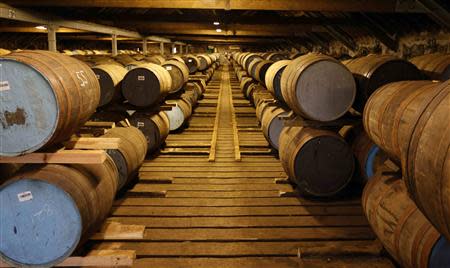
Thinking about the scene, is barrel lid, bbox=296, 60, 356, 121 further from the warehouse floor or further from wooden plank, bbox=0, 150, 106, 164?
wooden plank, bbox=0, 150, 106, 164

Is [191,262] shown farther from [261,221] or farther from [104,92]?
[104,92]

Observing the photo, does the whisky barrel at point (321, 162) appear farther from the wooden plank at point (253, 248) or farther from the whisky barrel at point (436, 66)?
the whisky barrel at point (436, 66)

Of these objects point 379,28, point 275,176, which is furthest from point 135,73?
point 379,28

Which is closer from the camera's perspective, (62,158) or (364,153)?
(62,158)

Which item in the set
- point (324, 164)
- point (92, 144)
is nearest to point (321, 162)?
point (324, 164)

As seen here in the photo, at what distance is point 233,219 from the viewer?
4.83 meters

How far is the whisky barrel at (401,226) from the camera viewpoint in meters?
2.75

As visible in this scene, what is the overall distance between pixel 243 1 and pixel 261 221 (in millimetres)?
4231

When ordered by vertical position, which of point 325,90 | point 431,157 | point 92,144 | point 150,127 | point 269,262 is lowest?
point 269,262

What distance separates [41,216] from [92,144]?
748mm

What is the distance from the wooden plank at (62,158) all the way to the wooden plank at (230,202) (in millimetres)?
2075

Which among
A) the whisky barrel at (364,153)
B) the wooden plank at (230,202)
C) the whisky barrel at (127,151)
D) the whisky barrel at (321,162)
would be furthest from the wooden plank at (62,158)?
the whisky barrel at (364,153)

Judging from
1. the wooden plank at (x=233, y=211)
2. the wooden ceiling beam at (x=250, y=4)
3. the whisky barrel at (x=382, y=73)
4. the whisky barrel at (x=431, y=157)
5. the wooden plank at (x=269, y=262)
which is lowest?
the wooden plank at (x=269, y=262)

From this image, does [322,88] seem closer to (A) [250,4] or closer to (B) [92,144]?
(B) [92,144]
